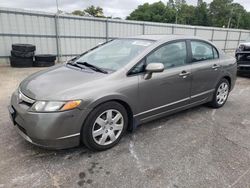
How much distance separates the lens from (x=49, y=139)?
92.5 inches

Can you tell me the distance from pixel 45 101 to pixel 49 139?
43cm

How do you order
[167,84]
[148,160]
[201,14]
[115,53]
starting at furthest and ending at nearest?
[201,14] → [115,53] → [167,84] → [148,160]

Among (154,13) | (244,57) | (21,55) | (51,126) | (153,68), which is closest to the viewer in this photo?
(51,126)

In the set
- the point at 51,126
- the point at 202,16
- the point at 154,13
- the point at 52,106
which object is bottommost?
the point at 51,126

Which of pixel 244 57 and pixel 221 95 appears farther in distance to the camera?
pixel 244 57

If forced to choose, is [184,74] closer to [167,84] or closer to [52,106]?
[167,84]

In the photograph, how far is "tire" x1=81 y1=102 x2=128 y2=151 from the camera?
2521mm

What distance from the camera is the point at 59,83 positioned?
2.60 m

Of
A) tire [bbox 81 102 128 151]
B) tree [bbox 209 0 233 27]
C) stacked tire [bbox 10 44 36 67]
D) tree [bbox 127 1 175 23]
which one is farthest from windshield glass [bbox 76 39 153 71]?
tree [bbox 209 0 233 27]

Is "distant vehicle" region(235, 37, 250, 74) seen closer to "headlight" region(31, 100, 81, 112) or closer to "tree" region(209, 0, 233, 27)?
"headlight" region(31, 100, 81, 112)

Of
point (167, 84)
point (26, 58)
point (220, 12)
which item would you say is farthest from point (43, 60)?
point (220, 12)

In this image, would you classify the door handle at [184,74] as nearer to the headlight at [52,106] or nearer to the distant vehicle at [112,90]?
the distant vehicle at [112,90]

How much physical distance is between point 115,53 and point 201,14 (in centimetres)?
6198

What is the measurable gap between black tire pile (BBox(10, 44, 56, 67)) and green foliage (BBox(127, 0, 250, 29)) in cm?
5349
